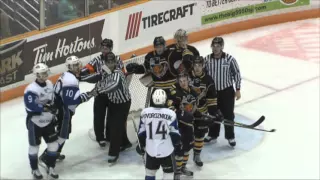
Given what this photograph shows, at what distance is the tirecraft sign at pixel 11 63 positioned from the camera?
7.89 m

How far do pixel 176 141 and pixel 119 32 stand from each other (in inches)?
177

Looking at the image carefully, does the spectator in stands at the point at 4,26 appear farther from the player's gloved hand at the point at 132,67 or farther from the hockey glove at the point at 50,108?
the hockey glove at the point at 50,108

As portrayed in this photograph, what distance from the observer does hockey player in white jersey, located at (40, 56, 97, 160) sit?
568cm

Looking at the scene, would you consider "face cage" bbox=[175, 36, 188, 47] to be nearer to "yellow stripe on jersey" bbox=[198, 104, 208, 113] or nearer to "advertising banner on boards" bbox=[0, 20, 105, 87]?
"yellow stripe on jersey" bbox=[198, 104, 208, 113]

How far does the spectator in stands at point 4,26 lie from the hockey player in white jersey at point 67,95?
8.15 feet

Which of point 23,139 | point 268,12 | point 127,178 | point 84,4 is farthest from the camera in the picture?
point 268,12

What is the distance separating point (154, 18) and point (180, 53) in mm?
3640

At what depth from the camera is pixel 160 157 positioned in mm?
4953

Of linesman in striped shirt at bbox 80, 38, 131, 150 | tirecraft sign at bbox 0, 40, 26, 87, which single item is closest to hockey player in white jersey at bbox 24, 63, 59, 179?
linesman in striped shirt at bbox 80, 38, 131, 150

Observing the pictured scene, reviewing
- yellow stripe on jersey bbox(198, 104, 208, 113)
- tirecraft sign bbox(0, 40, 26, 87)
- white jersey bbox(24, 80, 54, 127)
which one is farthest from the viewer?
tirecraft sign bbox(0, 40, 26, 87)

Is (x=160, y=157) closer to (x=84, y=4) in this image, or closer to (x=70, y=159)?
(x=70, y=159)

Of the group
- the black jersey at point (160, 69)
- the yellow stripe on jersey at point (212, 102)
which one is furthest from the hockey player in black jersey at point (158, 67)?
the yellow stripe on jersey at point (212, 102)

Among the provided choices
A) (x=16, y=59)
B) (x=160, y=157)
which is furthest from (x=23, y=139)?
(x=160, y=157)

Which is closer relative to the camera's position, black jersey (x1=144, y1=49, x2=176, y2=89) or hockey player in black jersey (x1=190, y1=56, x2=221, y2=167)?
hockey player in black jersey (x1=190, y1=56, x2=221, y2=167)
